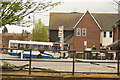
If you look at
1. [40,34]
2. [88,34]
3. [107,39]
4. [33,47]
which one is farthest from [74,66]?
[107,39]

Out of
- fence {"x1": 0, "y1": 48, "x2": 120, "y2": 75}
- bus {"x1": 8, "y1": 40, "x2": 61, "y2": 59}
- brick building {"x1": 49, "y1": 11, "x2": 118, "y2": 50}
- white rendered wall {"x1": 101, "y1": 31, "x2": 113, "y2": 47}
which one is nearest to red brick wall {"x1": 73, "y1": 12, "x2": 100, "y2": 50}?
brick building {"x1": 49, "y1": 11, "x2": 118, "y2": 50}

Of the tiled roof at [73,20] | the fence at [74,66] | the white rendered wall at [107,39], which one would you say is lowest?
→ the fence at [74,66]

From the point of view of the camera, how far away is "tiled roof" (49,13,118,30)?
54.7m

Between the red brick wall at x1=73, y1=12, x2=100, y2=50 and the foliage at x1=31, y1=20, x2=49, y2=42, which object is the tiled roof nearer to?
the foliage at x1=31, y1=20, x2=49, y2=42

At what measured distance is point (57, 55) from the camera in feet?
104

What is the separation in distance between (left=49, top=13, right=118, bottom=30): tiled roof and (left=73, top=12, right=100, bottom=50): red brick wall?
11.8 ft

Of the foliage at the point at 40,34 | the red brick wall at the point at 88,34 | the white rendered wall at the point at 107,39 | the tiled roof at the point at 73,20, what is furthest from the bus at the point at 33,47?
the white rendered wall at the point at 107,39

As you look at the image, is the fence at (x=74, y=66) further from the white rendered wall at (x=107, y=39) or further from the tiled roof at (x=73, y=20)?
the white rendered wall at (x=107, y=39)

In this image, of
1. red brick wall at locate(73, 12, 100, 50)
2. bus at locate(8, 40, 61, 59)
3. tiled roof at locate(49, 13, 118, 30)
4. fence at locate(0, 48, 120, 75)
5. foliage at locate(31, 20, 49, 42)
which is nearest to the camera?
fence at locate(0, 48, 120, 75)

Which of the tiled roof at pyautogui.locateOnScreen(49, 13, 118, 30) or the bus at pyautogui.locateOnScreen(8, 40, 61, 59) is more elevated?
the tiled roof at pyautogui.locateOnScreen(49, 13, 118, 30)

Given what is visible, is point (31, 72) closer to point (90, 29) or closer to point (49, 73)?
point (49, 73)

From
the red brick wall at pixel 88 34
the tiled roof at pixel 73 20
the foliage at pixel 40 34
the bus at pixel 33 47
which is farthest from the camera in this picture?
the tiled roof at pixel 73 20

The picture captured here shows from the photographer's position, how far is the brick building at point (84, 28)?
2016 inches

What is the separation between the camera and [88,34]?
51.4 metres
